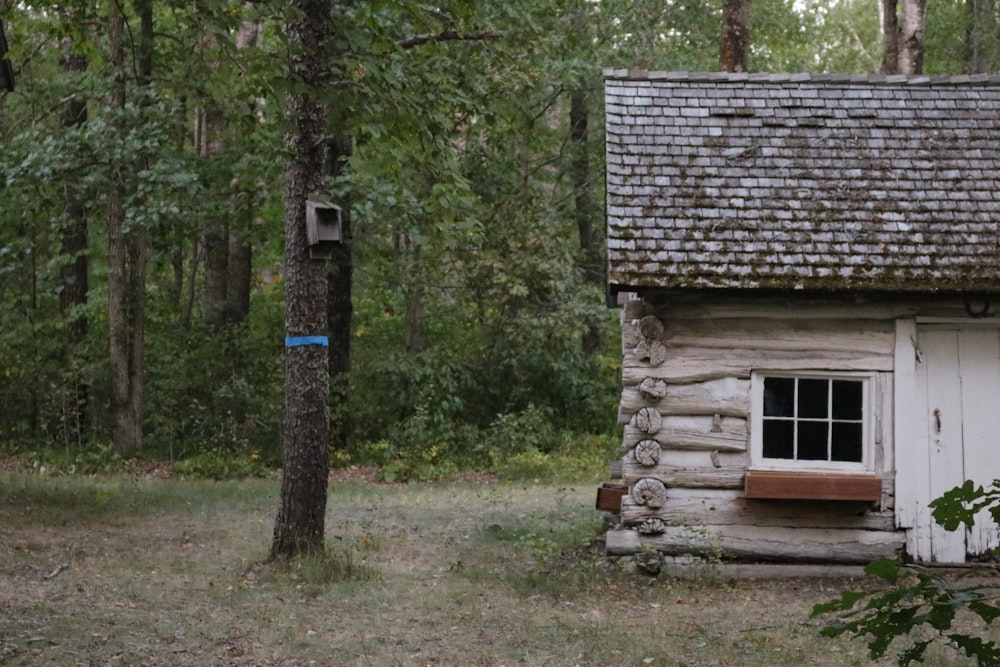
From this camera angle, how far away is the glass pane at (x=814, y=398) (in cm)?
1098

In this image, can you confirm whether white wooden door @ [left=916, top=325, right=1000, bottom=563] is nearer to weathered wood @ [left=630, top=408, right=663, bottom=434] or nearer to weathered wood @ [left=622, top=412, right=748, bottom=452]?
weathered wood @ [left=622, top=412, right=748, bottom=452]

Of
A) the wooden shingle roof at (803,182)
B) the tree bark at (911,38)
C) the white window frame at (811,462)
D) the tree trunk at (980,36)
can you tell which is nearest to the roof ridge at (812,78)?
the wooden shingle roof at (803,182)


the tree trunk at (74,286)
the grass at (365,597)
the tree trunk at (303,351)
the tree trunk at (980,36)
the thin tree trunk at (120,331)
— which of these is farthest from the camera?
the tree trunk at (980,36)

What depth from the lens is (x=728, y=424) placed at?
1089 centimetres

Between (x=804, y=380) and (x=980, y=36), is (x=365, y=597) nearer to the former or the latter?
(x=804, y=380)

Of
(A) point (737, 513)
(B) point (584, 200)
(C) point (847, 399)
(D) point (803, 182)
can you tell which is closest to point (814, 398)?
(C) point (847, 399)

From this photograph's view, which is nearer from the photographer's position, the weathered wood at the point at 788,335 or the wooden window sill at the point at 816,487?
the wooden window sill at the point at 816,487

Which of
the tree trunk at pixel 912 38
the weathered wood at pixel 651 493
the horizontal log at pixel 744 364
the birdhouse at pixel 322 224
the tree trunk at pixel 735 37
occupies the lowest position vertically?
the weathered wood at pixel 651 493

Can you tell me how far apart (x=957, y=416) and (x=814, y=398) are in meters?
1.38

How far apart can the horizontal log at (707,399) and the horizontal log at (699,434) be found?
7 cm

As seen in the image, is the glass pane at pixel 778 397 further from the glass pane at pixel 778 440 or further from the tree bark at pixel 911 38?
the tree bark at pixel 911 38

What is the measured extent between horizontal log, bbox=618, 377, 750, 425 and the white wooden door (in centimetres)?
153

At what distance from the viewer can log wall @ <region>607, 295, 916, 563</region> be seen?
1087 centimetres

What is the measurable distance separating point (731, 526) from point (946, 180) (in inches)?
164
